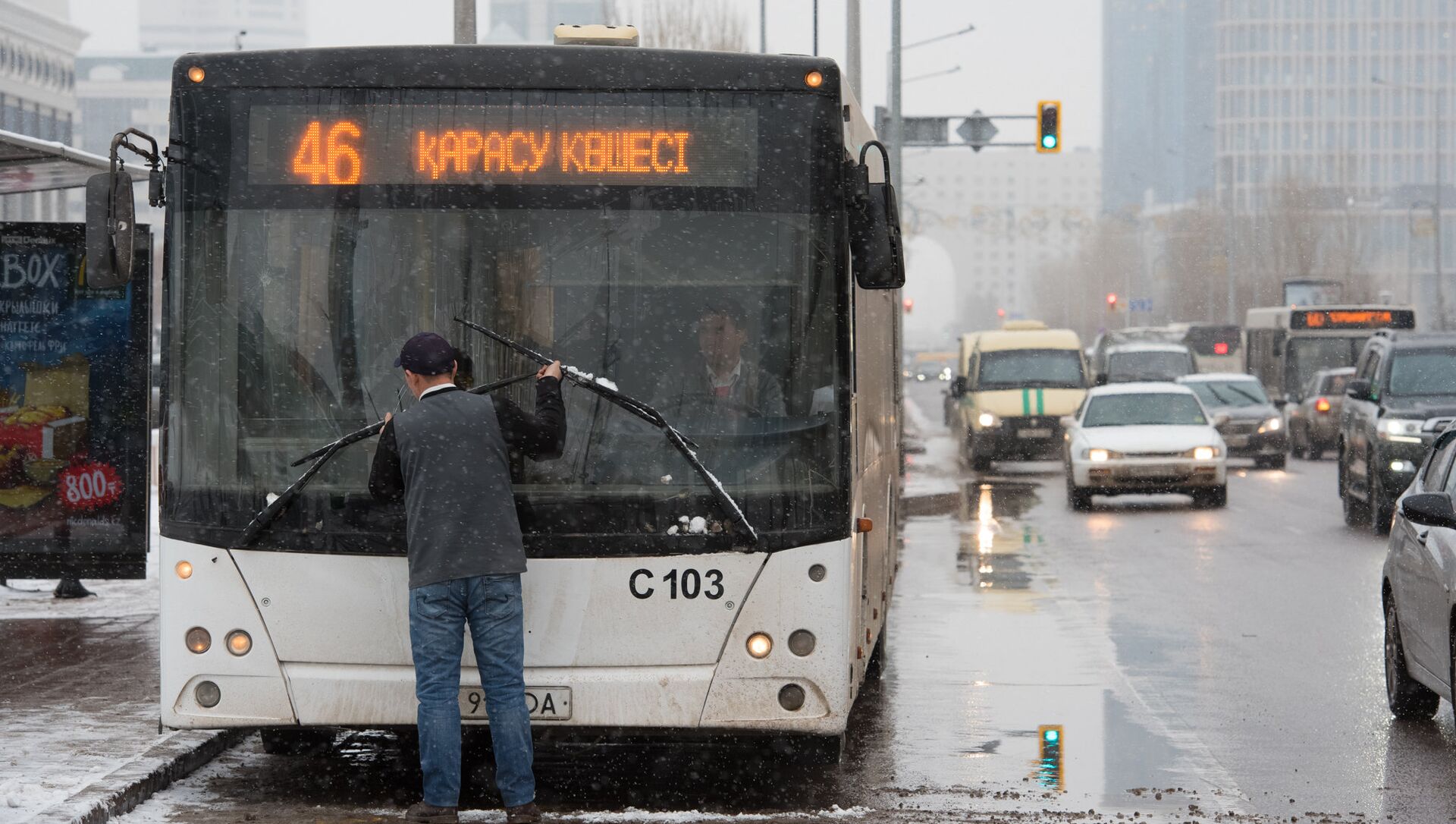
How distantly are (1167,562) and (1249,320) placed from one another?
32.2 m

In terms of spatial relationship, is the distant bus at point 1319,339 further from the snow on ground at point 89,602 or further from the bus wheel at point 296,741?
the bus wheel at point 296,741

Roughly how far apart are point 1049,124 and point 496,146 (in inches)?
1065

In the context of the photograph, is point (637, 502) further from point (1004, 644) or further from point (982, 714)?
point (1004, 644)

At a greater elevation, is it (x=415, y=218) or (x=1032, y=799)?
(x=415, y=218)

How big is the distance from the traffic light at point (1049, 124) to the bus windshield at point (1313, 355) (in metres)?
11.2

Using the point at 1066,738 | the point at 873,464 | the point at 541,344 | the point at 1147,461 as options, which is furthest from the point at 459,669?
the point at 1147,461

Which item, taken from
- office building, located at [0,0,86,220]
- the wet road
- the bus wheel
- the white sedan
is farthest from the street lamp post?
office building, located at [0,0,86,220]

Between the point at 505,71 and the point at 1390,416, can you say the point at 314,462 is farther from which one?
the point at 1390,416

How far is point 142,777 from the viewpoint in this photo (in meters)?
7.72

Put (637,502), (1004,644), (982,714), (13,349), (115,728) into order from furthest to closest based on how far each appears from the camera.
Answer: (1004,644) < (13,349) < (982,714) < (115,728) < (637,502)

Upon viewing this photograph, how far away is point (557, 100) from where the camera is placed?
7.59m

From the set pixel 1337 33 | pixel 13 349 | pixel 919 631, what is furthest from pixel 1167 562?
pixel 1337 33

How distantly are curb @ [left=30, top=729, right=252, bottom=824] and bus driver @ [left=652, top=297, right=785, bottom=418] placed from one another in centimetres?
234

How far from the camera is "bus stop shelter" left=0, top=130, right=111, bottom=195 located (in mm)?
10047
